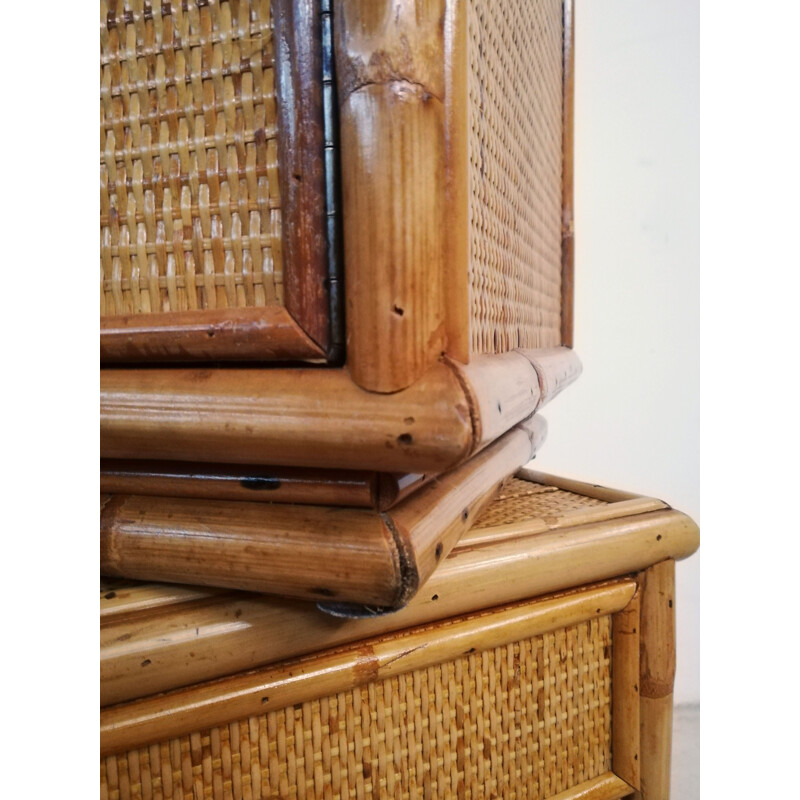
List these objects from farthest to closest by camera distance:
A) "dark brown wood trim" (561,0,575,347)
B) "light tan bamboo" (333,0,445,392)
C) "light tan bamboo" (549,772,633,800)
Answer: "dark brown wood trim" (561,0,575,347)
"light tan bamboo" (549,772,633,800)
"light tan bamboo" (333,0,445,392)

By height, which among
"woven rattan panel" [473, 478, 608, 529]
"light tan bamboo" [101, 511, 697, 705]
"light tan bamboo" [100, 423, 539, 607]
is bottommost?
"light tan bamboo" [101, 511, 697, 705]

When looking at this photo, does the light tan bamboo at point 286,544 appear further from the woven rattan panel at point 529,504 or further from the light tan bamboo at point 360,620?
the woven rattan panel at point 529,504

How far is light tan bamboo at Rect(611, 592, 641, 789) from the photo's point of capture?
1.83 feet

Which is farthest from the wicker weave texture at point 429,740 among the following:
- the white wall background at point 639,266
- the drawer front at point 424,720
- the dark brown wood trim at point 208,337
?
the white wall background at point 639,266

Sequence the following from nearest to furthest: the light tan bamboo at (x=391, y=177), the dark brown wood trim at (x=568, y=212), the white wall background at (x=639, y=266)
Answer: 1. the light tan bamboo at (x=391, y=177)
2. the dark brown wood trim at (x=568, y=212)
3. the white wall background at (x=639, y=266)

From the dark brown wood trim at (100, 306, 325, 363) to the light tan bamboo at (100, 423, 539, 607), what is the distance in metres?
0.09

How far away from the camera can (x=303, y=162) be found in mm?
311

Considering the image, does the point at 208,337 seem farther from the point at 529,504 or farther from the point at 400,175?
the point at 529,504

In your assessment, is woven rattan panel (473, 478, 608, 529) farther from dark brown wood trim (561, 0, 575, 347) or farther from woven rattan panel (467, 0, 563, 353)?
dark brown wood trim (561, 0, 575, 347)

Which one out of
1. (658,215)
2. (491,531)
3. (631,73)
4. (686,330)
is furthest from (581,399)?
(491,531)

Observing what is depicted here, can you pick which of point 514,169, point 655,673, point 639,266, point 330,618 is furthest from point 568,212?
point 330,618

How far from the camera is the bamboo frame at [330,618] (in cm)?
35

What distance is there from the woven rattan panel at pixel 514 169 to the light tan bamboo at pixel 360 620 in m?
0.17

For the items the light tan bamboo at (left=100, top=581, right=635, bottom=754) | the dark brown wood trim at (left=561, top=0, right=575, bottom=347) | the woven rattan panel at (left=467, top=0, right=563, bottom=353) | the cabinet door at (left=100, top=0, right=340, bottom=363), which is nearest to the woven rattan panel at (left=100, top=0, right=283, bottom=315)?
the cabinet door at (left=100, top=0, right=340, bottom=363)
